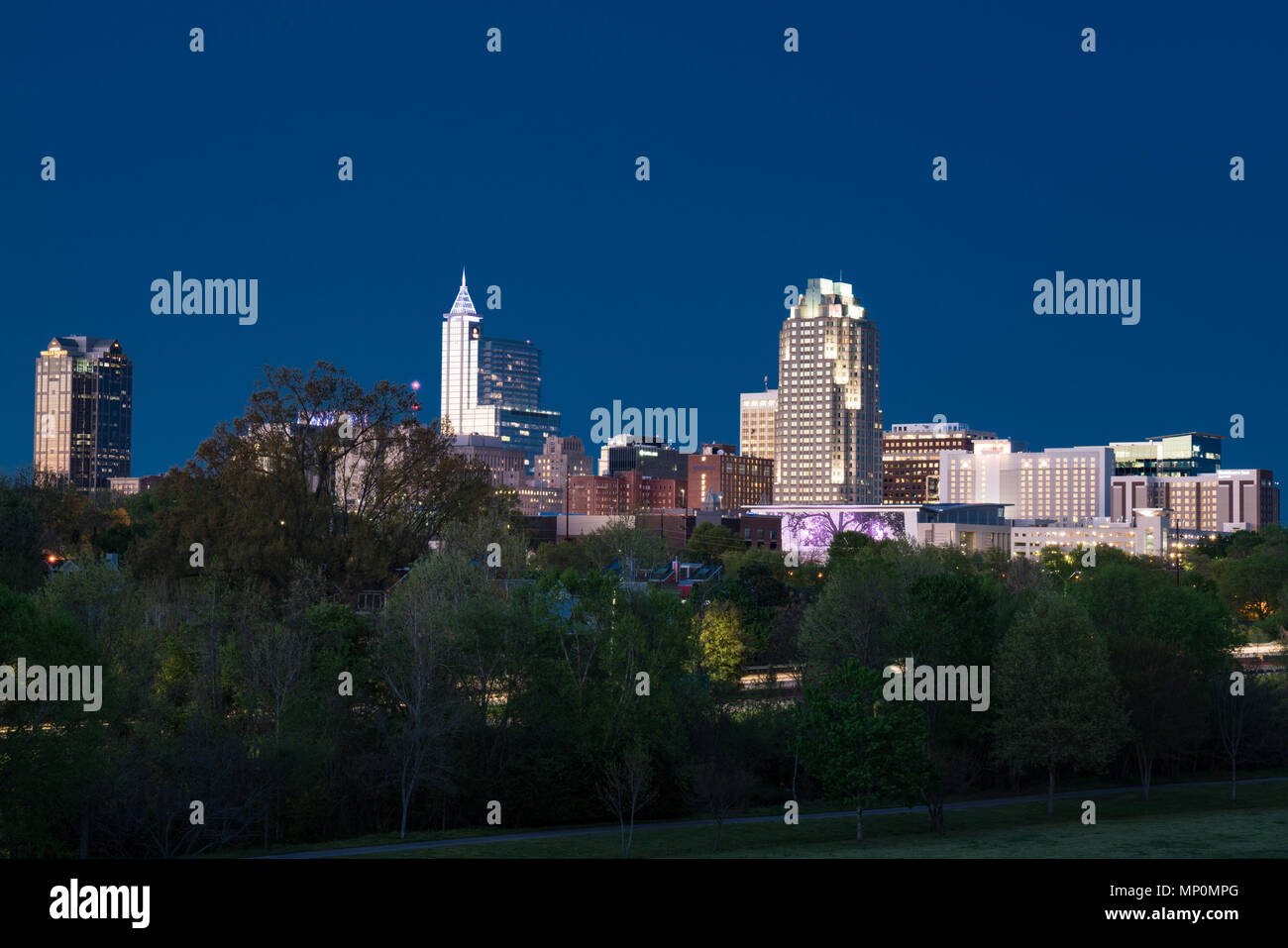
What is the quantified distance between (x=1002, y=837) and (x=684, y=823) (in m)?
12.0

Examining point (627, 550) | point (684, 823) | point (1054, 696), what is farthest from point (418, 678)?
point (627, 550)

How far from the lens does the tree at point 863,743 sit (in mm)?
43094

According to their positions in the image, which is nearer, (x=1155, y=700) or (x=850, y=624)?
(x=1155, y=700)

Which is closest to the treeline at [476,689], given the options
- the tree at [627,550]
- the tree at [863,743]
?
the tree at [863,743]

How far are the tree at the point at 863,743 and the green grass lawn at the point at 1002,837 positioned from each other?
170cm

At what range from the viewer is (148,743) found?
136 feet

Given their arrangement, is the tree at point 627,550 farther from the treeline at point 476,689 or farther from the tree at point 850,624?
the tree at point 850,624

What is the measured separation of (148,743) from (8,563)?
3198cm

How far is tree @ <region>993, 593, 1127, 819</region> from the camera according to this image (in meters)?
49.2

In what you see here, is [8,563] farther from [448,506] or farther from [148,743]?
[148,743]

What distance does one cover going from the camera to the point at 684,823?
46188 mm

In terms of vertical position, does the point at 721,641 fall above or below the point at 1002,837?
above

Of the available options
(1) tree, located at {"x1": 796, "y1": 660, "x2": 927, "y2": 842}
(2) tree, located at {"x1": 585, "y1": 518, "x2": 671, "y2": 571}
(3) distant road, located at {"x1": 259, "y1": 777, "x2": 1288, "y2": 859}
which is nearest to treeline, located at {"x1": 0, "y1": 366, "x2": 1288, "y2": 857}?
(1) tree, located at {"x1": 796, "y1": 660, "x2": 927, "y2": 842}

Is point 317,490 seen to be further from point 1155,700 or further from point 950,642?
point 1155,700
